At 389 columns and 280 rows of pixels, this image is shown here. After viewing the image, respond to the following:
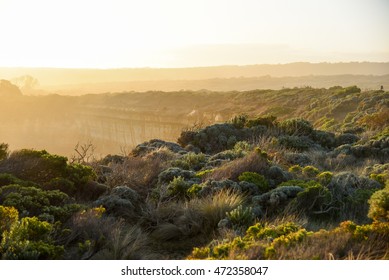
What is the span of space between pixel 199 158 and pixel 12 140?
49.5 metres

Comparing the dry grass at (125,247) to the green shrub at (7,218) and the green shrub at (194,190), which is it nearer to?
the green shrub at (7,218)

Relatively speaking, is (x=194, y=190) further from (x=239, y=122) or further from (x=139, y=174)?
(x=239, y=122)

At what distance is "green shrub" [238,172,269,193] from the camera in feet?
26.5

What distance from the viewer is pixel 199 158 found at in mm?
11156

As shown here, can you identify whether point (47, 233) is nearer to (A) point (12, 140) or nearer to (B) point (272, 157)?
(B) point (272, 157)

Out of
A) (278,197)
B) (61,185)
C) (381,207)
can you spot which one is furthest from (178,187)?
(381,207)

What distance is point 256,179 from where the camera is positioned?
8.16 meters

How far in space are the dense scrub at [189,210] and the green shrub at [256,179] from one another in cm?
2

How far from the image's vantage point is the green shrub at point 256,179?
808 cm

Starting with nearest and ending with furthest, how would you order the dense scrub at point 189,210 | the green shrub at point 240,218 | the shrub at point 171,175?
1. the dense scrub at point 189,210
2. the green shrub at point 240,218
3. the shrub at point 171,175

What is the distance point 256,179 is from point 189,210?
72.5 inches

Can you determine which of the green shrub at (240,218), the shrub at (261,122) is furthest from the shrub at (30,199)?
the shrub at (261,122)

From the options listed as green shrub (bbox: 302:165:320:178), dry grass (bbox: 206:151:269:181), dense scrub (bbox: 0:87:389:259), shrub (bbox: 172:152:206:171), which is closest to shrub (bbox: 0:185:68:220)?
dense scrub (bbox: 0:87:389:259)
